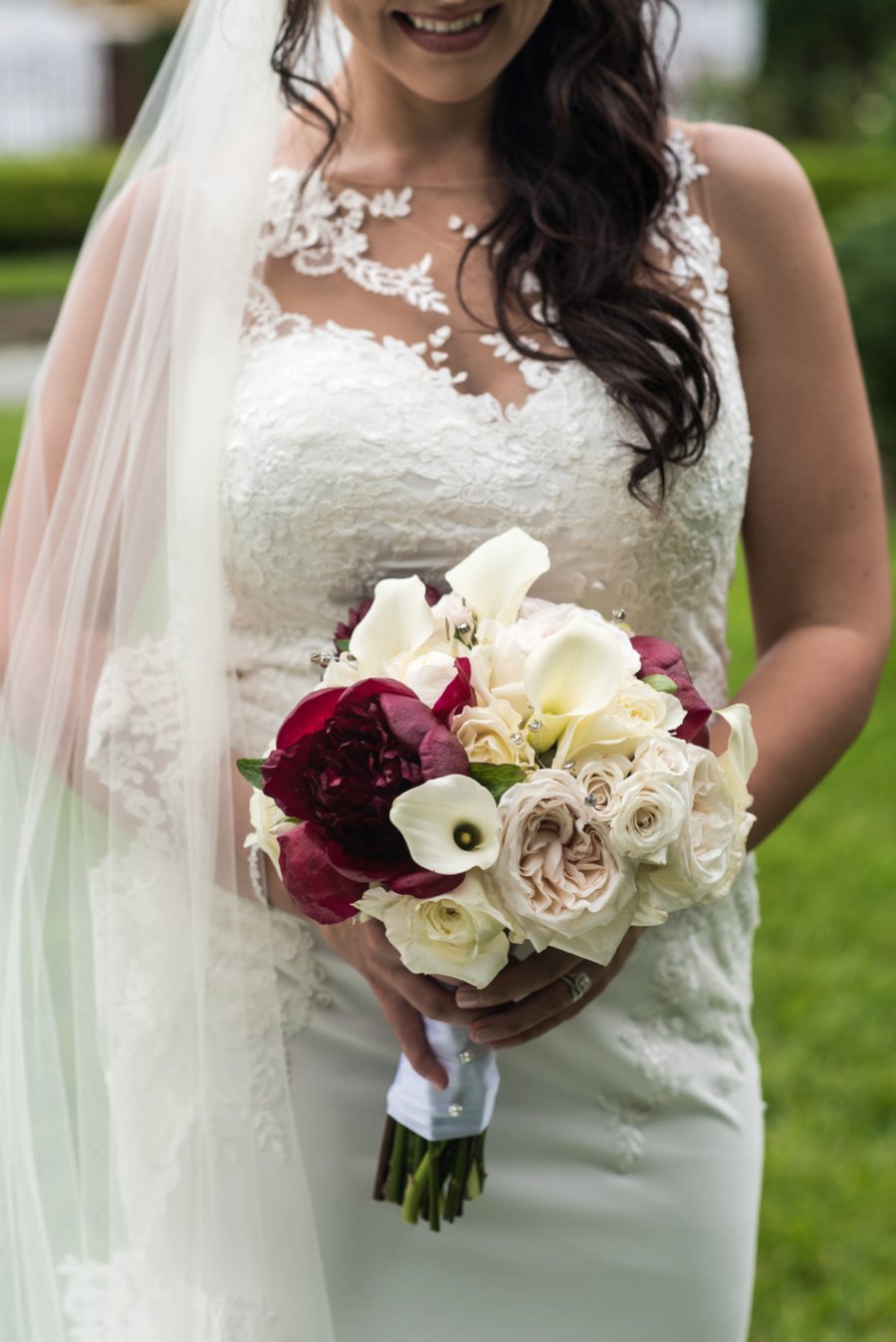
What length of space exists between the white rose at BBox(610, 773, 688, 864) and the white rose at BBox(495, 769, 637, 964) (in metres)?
0.03

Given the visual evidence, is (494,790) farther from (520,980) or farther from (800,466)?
(800,466)

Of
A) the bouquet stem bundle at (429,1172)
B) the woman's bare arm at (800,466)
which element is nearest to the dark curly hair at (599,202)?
the woman's bare arm at (800,466)

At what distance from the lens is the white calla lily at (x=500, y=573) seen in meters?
1.96

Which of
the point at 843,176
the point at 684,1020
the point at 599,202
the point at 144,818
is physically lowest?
the point at 843,176

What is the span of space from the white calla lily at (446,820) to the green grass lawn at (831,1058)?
2387mm

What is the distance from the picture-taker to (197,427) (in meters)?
2.33

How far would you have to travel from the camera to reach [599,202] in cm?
248

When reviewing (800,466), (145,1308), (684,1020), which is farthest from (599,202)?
(145,1308)

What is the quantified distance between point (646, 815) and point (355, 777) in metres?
0.30

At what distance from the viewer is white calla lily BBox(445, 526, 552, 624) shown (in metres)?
1.96

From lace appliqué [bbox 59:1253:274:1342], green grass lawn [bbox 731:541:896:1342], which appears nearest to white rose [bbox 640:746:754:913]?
lace appliqué [bbox 59:1253:274:1342]

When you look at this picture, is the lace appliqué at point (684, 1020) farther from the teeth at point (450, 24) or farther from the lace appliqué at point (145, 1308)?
the teeth at point (450, 24)

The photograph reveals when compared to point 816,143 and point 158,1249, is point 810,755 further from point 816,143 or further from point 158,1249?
point 816,143

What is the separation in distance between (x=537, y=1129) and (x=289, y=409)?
1.11 metres
